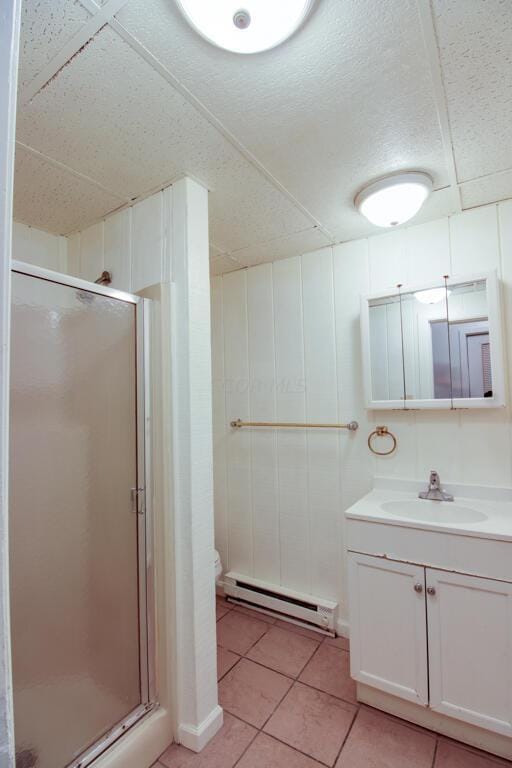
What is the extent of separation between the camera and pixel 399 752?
1.41 m

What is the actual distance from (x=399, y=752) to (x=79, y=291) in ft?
6.78

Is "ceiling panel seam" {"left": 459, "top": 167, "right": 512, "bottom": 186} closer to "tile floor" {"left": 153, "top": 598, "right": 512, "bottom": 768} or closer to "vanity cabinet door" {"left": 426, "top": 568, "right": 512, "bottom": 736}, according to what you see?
"vanity cabinet door" {"left": 426, "top": 568, "right": 512, "bottom": 736}

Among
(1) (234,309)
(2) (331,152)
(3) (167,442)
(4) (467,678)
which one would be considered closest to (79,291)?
(3) (167,442)

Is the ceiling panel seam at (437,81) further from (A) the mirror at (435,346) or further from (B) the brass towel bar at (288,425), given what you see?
(B) the brass towel bar at (288,425)

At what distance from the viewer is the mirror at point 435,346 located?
174 centimetres

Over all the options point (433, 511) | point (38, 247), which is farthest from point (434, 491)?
point (38, 247)

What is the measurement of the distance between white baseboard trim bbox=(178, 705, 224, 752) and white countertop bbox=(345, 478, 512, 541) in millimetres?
958

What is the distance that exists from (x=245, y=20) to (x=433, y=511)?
75.2 inches

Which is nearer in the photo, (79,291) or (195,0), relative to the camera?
(195,0)

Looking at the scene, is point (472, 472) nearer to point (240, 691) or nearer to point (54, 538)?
point (240, 691)

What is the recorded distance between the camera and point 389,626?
1.57m

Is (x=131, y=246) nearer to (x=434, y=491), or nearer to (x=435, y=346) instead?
(x=435, y=346)

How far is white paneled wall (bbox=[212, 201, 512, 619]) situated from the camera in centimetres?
184

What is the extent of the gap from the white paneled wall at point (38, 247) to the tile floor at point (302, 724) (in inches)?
87.6
